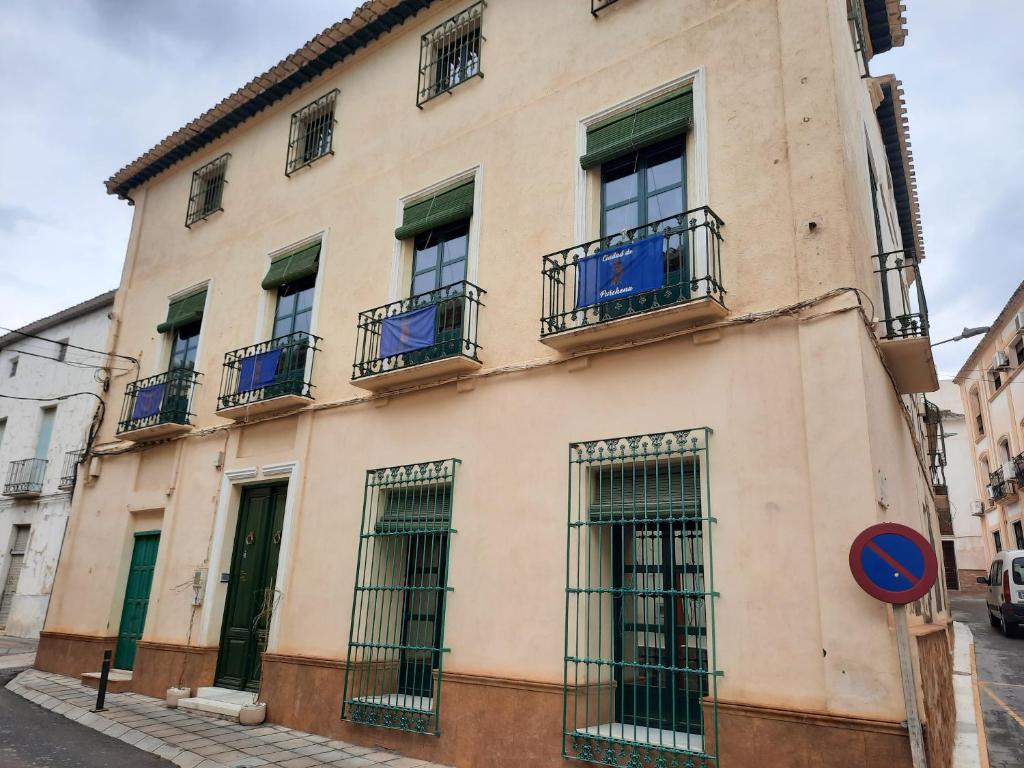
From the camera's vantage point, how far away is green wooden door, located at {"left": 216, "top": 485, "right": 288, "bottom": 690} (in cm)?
955

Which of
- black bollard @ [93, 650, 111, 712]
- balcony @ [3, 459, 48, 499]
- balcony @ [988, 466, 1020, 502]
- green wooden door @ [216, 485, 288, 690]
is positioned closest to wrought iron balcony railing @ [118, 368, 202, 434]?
green wooden door @ [216, 485, 288, 690]

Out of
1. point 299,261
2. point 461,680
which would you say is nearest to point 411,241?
point 299,261

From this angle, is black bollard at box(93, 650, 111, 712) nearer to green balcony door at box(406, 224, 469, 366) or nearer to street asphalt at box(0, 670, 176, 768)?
street asphalt at box(0, 670, 176, 768)

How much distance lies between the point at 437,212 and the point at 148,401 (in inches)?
242

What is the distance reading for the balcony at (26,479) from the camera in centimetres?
1795

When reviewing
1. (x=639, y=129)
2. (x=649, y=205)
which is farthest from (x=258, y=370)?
(x=639, y=129)

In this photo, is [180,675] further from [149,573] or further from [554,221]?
[554,221]

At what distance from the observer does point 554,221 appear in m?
7.75

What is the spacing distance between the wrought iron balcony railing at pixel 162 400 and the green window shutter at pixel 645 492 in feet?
23.7

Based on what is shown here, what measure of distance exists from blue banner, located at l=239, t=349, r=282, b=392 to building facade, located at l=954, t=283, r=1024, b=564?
24.2 meters

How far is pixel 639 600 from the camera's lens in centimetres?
647

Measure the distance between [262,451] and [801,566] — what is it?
716cm

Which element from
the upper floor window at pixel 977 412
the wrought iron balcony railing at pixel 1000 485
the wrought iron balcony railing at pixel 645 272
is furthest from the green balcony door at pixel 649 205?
the upper floor window at pixel 977 412

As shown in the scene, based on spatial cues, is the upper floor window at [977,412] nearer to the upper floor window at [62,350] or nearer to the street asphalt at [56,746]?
the upper floor window at [62,350]
